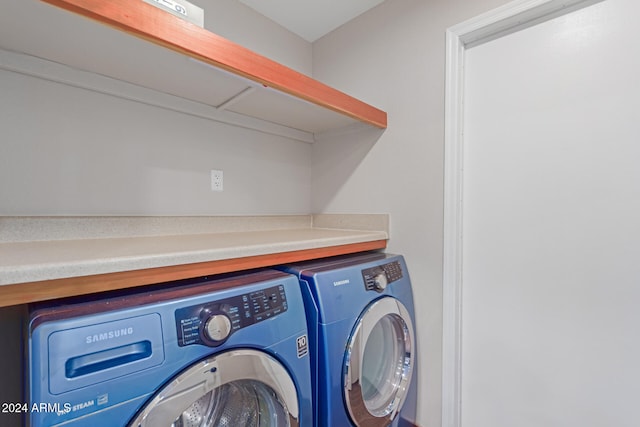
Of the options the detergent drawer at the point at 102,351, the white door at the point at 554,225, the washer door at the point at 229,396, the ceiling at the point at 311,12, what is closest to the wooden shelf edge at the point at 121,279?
the detergent drawer at the point at 102,351

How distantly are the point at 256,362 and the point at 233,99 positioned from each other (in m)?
1.08

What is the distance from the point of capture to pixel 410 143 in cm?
146

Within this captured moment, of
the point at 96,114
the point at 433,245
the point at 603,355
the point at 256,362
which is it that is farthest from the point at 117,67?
the point at 603,355

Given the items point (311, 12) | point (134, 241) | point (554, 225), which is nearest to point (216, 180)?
point (134, 241)

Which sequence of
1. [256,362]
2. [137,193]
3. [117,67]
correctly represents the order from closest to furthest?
1. [256,362]
2. [117,67]
3. [137,193]

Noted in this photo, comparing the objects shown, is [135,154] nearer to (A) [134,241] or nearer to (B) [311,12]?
(A) [134,241]

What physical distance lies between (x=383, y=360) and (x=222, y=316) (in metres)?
0.94

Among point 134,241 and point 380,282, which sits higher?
point 134,241

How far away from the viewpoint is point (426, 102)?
1408 millimetres

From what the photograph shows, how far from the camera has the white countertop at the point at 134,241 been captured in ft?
2.11

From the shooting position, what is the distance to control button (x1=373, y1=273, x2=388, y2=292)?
120cm

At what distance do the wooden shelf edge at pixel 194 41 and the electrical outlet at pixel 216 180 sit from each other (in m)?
0.64

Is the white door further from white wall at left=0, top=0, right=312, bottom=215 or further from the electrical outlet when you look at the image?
the electrical outlet

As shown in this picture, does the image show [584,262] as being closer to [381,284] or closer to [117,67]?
[381,284]
